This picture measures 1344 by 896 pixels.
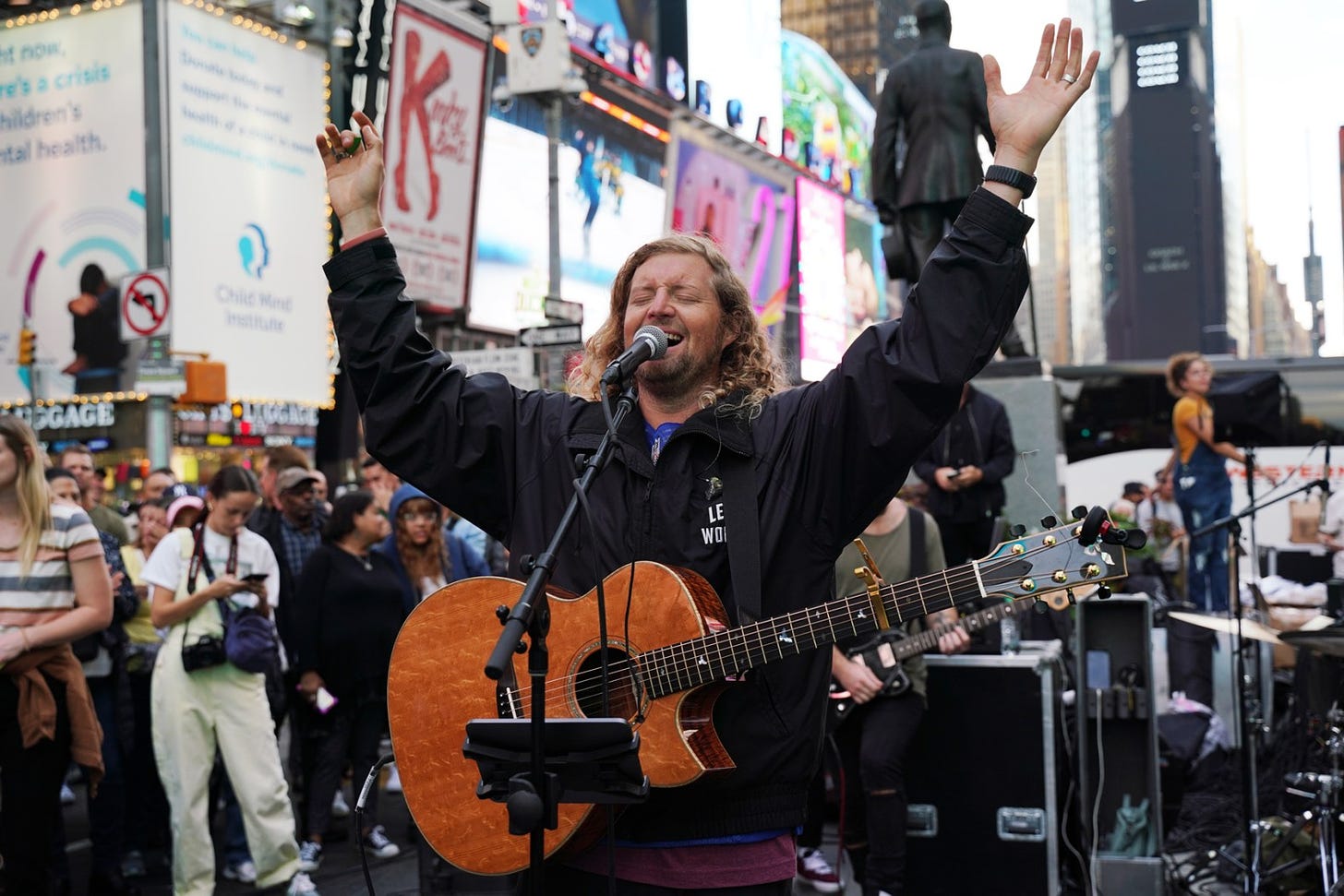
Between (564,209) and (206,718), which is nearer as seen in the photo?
(206,718)

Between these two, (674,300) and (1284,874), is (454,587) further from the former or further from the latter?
(1284,874)

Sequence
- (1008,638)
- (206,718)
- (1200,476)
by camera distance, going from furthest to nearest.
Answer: (1200,476) → (1008,638) → (206,718)

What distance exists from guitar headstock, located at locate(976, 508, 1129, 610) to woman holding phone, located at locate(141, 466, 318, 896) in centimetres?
456

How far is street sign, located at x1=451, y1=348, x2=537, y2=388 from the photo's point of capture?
1141 centimetres

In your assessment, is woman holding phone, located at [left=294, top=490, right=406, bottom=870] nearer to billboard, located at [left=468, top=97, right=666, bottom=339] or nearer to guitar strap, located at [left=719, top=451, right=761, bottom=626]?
guitar strap, located at [left=719, top=451, right=761, bottom=626]

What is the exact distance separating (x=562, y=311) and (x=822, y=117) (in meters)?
43.1

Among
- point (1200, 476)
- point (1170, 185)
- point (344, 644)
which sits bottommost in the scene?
point (344, 644)

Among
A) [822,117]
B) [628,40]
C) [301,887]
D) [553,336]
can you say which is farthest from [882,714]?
[822,117]

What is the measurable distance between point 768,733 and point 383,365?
1.17m

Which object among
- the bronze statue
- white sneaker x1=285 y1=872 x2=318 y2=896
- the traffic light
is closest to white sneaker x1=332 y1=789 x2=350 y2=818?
white sneaker x1=285 y1=872 x2=318 y2=896

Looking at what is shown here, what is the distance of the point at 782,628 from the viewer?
284 cm

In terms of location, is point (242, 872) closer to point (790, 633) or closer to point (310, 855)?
point (310, 855)

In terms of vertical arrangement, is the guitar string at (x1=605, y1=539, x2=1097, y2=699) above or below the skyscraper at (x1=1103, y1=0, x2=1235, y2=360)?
below

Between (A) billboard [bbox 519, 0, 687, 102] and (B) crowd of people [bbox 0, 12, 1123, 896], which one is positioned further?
(A) billboard [bbox 519, 0, 687, 102]
